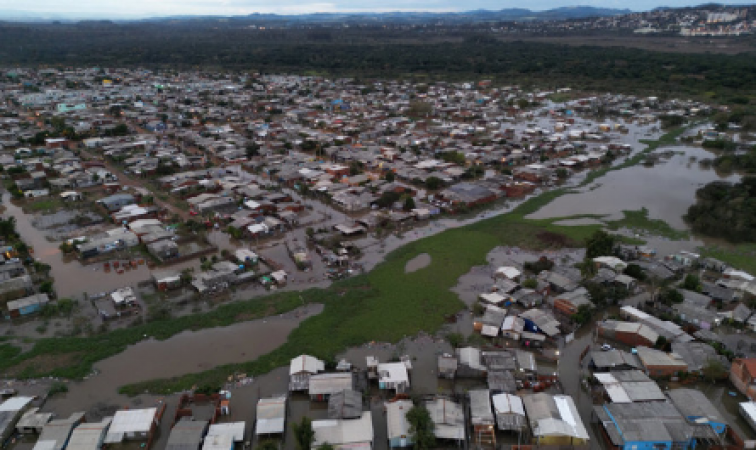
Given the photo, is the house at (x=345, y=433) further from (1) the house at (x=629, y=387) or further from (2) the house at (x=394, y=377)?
(1) the house at (x=629, y=387)

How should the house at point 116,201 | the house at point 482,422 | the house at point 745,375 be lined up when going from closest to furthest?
the house at point 482,422 < the house at point 745,375 < the house at point 116,201

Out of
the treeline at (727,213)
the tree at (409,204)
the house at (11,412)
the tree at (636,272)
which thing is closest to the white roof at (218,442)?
the house at (11,412)

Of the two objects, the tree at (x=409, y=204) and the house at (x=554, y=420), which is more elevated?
the tree at (x=409, y=204)

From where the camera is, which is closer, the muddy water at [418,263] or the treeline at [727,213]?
the muddy water at [418,263]

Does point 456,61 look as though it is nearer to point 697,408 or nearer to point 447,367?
point 447,367

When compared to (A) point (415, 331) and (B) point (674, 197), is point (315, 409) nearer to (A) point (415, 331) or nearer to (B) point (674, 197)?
(A) point (415, 331)

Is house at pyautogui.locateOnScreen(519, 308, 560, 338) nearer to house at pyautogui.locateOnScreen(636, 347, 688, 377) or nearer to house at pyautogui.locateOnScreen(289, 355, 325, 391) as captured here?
house at pyautogui.locateOnScreen(636, 347, 688, 377)

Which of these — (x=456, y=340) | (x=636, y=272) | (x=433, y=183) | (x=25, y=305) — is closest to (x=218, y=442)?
(x=456, y=340)
